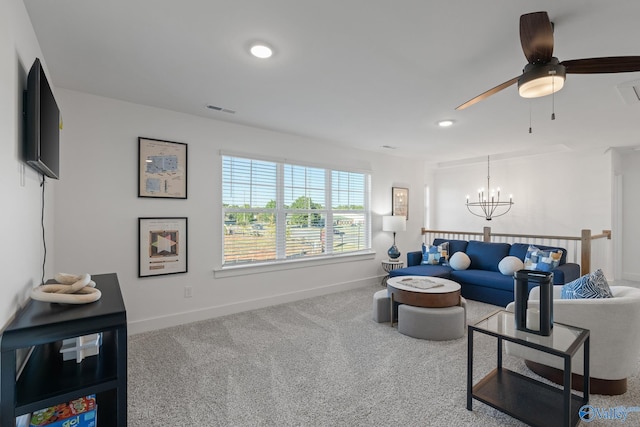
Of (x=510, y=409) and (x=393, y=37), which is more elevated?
(x=393, y=37)

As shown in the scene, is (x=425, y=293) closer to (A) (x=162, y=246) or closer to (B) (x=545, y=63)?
(B) (x=545, y=63)

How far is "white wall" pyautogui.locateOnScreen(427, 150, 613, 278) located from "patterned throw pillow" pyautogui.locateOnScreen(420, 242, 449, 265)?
2297 mm

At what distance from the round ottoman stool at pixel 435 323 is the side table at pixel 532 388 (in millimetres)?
864

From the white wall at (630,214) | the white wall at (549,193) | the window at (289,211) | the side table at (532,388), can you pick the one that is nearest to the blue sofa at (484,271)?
the window at (289,211)

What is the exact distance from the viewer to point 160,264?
3.35 meters

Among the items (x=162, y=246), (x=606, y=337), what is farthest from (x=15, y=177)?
(x=606, y=337)

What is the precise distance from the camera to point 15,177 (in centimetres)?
149

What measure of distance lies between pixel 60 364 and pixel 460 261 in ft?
15.6

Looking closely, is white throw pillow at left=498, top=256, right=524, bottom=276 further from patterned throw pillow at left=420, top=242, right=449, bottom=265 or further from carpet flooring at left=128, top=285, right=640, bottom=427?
carpet flooring at left=128, top=285, right=640, bottom=427

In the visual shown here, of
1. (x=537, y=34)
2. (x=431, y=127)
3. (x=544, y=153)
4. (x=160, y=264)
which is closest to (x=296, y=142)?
(x=431, y=127)

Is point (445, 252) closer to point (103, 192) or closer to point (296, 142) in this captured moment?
point (296, 142)

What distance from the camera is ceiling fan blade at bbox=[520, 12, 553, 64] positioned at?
1551mm

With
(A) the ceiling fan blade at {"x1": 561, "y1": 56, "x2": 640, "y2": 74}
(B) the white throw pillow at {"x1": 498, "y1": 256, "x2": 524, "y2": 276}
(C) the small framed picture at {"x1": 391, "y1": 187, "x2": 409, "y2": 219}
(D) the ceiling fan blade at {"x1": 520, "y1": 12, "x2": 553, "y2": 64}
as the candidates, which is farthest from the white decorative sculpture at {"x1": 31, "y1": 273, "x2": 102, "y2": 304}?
(C) the small framed picture at {"x1": 391, "y1": 187, "x2": 409, "y2": 219}

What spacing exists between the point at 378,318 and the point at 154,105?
11.1 feet
